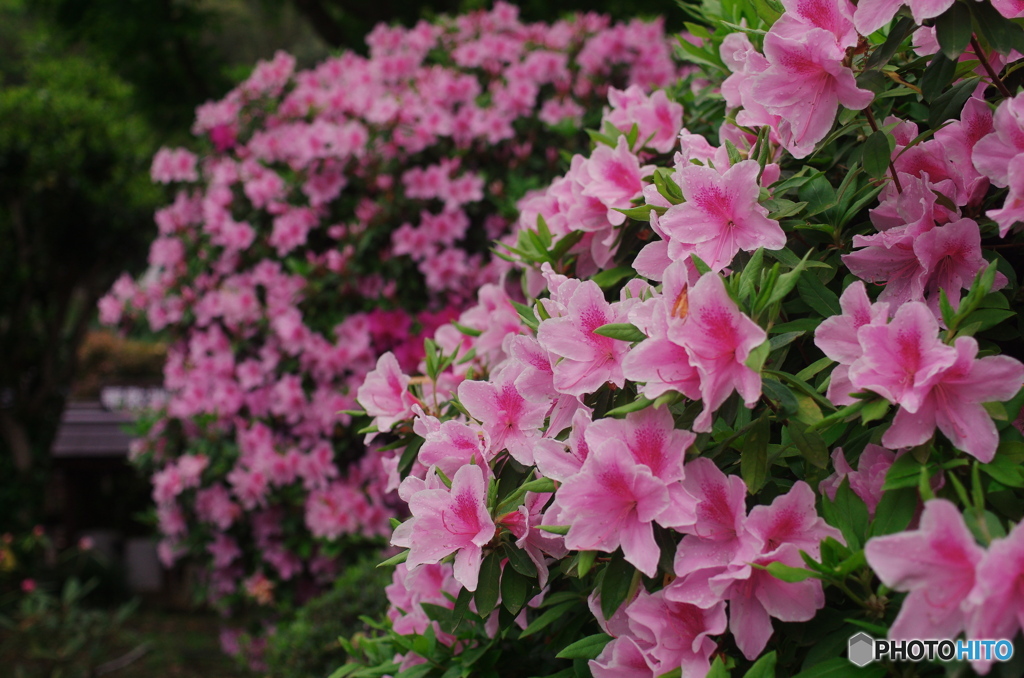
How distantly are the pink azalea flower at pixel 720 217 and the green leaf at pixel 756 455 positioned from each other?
198 millimetres

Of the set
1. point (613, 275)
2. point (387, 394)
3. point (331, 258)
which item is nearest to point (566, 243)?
point (613, 275)

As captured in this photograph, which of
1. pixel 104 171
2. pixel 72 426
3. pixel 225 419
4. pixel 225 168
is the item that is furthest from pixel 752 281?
pixel 72 426

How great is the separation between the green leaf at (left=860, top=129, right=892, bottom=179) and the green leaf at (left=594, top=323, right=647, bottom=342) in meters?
0.37

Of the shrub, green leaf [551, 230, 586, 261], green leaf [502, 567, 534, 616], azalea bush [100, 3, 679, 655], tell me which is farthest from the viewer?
the shrub

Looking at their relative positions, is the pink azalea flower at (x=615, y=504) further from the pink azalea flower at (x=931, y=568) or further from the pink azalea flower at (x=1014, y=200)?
the pink azalea flower at (x=1014, y=200)

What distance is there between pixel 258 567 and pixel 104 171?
400 cm

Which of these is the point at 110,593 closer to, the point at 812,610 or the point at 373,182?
the point at 373,182

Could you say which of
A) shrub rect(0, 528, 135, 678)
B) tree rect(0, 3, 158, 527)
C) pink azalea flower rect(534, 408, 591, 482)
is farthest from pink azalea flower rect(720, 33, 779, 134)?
tree rect(0, 3, 158, 527)

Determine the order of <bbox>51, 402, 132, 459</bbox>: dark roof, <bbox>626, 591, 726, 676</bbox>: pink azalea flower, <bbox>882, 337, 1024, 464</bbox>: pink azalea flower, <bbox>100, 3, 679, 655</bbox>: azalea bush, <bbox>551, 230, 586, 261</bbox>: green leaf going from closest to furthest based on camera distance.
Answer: <bbox>882, 337, 1024, 464</bbox>: pink azalea flower
<bbox>626, 591, 726, 676</bbox>: pink azalea flower
<bbox>551, 230, 586, 261</bbox>: green leaf
<bbox>100, 3, 679, 655</bbox>: azalea bush
<bbox>51, 402, 132, 459</bbox>: dark roof

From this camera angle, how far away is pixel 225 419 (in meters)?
3.43

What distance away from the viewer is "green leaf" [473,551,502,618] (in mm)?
959

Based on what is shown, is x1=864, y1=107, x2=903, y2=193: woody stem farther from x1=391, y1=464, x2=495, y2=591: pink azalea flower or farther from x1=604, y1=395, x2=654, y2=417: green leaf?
x1=391, y1=464, x2=495, y2=591: pink azalea flower

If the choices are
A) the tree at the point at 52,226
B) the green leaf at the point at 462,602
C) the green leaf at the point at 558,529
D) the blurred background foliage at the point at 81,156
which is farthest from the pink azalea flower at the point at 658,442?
the tree at the point at 52,226

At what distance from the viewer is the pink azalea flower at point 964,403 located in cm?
75
